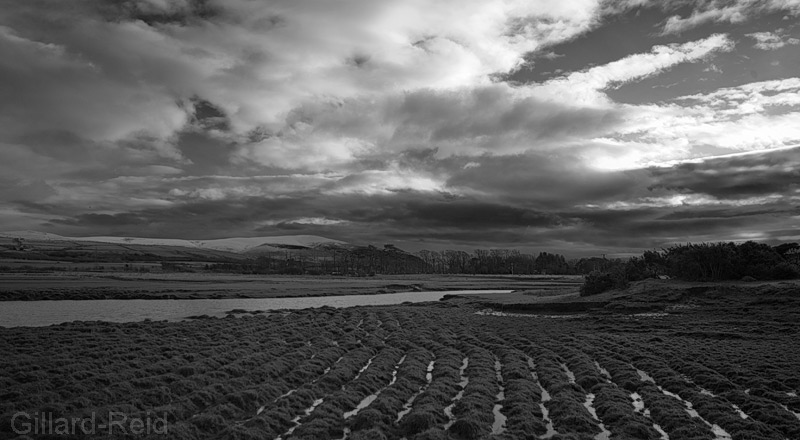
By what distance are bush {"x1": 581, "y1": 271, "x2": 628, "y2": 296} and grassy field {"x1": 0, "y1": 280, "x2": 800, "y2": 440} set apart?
36.7m

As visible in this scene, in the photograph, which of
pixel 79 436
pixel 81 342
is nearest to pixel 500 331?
pixel 81 342

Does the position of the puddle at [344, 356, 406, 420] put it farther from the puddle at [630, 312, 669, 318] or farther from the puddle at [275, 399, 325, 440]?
the puddle at [630, 312, 669, 318]

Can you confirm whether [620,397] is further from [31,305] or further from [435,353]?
[31,305]

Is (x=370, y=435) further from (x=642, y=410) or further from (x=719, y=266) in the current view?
(x=719, y=266)

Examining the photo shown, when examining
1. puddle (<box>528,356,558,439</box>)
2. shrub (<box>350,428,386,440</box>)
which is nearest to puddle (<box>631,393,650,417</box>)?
puddle (<box>528,356,558,439</box>)

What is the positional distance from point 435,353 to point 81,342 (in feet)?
69.4

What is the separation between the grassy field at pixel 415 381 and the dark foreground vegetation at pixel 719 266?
92.4 ft

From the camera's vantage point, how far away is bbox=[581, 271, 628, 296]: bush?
257 feet

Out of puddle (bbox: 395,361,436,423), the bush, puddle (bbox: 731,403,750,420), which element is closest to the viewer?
puddle (bbox: 731,403,750,420)

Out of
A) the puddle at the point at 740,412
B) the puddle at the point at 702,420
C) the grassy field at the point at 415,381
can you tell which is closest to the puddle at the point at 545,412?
the grassy field at the point at 415,381

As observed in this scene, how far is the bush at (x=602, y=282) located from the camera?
78188 mm

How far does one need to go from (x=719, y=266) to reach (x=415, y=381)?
204ft

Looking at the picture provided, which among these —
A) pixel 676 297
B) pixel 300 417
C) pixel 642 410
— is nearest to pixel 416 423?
pixel 300 417

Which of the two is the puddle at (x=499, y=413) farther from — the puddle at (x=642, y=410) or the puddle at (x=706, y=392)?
the puddle at (x=706, y=392)
